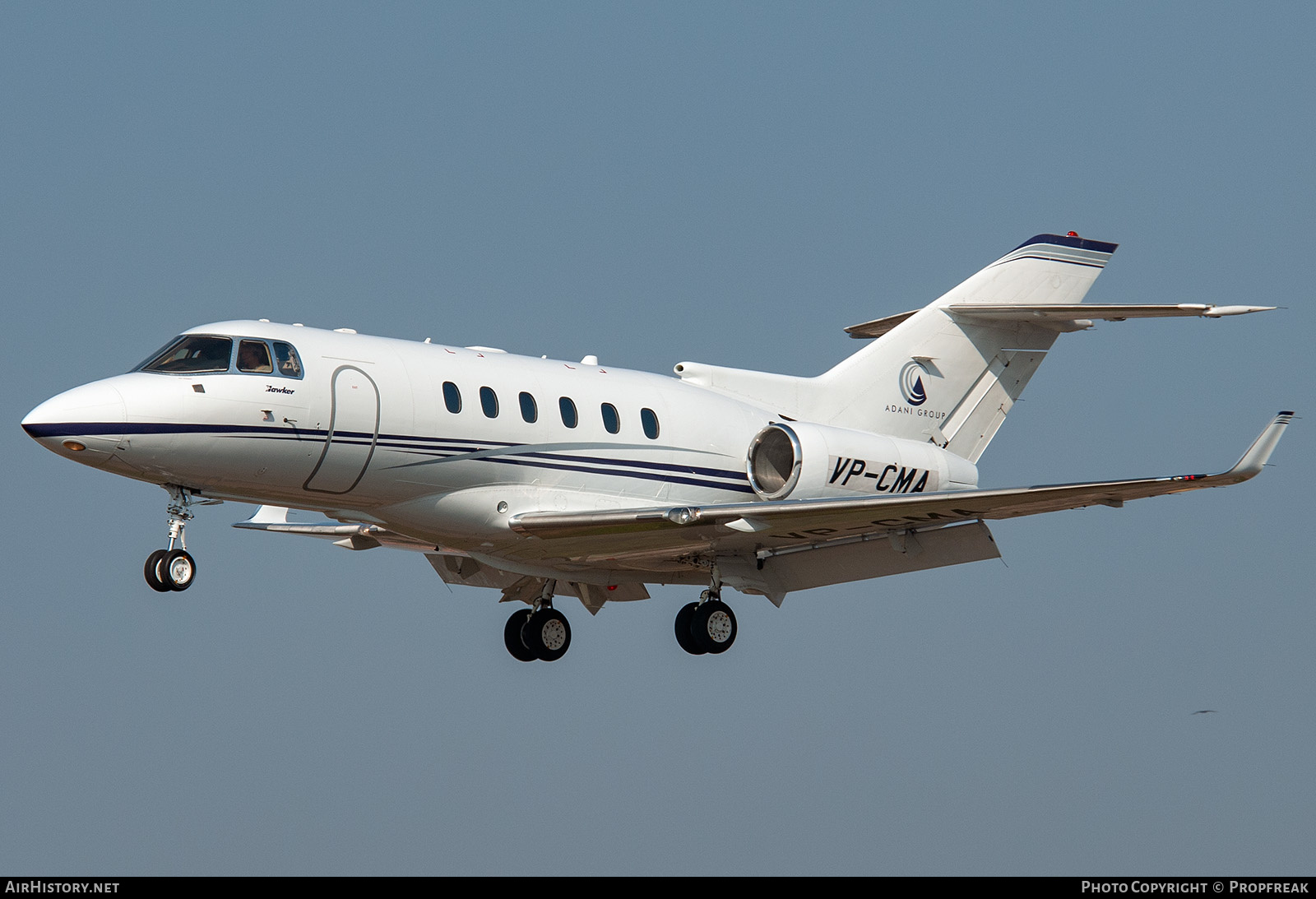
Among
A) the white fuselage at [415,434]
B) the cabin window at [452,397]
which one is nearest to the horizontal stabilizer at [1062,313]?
the white fuselage at [415,434]

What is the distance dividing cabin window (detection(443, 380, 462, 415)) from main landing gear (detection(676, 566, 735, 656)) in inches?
182

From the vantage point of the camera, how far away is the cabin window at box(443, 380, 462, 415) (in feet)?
64.8

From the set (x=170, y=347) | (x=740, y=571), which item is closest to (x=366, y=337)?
(x=170, y=347)

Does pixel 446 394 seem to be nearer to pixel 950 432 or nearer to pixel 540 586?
pixel 540 586

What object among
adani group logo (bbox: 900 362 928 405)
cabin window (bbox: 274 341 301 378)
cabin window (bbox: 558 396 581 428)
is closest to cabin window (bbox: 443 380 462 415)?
cabin window (bbox: 558 396 581 428)

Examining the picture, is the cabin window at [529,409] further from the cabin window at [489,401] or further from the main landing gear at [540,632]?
the main landing gear at [540,632]

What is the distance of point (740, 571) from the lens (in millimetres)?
22578

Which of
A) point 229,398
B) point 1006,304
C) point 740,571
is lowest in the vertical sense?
point 740,571

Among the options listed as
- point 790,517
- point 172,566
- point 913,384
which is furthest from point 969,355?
point 172,566

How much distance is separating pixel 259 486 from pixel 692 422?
6.28 meters

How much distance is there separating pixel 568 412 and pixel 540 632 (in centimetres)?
457

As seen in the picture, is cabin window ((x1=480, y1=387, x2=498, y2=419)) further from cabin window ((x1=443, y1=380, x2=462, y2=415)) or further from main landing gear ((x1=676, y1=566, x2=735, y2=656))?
main landing gear ((x1=676, y1=566, x2=735, y2=656))

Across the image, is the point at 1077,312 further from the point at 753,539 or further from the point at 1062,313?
the point at 753,539

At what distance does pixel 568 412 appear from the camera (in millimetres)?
21000
